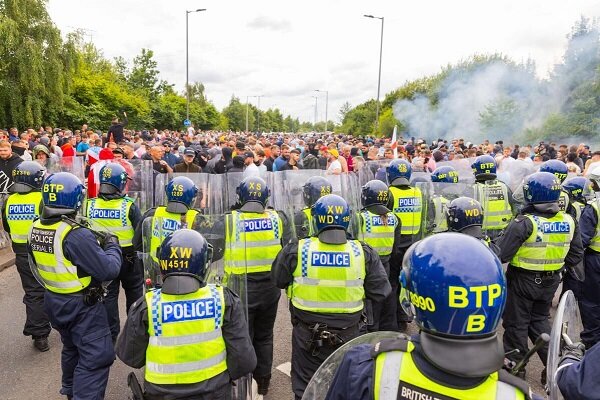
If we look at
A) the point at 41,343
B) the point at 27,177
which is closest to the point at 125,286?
the point at 41,343

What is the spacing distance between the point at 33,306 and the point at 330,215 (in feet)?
11.8

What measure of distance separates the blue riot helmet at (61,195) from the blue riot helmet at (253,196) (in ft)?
4.41

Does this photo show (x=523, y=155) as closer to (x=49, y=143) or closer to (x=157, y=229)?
(x=157, y=229)

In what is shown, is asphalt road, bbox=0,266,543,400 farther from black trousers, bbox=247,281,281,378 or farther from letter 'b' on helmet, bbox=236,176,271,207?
letter 'b' on helmet, bbox=236,176,271,207

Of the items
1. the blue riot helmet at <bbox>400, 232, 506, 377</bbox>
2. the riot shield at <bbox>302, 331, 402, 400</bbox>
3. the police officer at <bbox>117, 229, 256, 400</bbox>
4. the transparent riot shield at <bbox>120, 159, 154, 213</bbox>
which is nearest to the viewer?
the blue riot helmet at <bbox>400, 232, 506, 377</bbox>

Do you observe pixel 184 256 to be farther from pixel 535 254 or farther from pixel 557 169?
pixel 557 169

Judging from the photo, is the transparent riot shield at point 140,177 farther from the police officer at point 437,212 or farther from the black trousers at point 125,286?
the police officer at point 437,212

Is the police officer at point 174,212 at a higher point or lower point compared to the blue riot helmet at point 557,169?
lower

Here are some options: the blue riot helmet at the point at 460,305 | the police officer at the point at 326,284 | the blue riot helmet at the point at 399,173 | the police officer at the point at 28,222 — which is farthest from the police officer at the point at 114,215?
the blue riot helmet at the point at 460,305

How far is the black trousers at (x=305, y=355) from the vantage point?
3.28m

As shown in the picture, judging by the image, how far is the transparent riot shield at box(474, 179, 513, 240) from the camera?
621 centimetres

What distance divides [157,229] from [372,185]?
7.14 feet

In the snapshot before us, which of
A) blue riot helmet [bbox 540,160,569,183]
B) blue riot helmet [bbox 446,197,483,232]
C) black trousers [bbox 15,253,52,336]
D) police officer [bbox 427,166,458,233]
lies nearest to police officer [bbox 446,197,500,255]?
blue riot helmet [bbox 446,197,483,232]

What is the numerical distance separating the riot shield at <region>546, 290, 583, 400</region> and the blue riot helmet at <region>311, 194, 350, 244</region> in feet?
4.70
